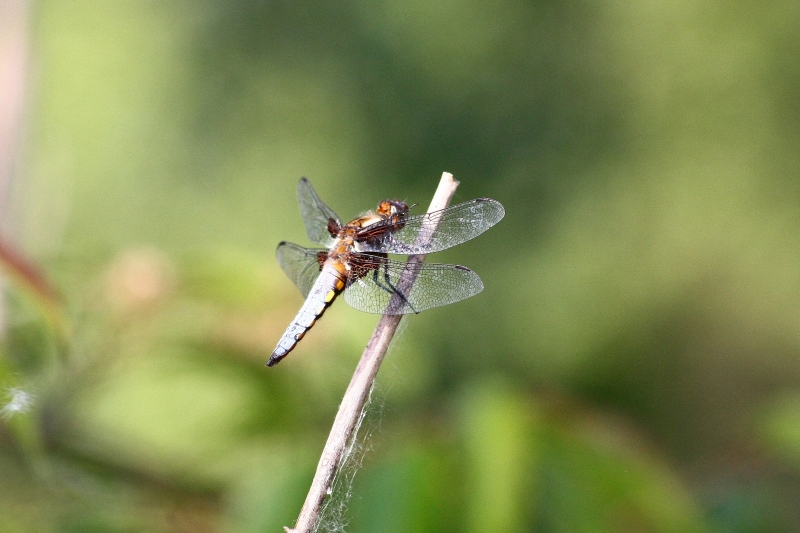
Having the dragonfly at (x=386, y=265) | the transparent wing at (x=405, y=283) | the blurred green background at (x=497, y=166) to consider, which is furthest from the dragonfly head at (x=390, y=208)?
the blurred green background at (x=497, y=166)

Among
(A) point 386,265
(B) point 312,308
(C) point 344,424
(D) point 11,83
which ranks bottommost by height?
(C) point 344,424

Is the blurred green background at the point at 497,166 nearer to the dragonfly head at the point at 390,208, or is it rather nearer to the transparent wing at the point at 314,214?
the transparent wing at the point at 314,214

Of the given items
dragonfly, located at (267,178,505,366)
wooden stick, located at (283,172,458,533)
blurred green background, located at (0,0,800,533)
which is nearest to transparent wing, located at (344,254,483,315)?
dragonfly, located at (267,178,505,366)

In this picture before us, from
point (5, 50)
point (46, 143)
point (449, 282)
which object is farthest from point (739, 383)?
point (46, 143)

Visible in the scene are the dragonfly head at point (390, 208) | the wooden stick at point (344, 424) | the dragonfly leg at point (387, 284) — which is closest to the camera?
the wooden stick at point (344, 424)

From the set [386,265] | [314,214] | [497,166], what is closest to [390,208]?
Answer: [386,265]

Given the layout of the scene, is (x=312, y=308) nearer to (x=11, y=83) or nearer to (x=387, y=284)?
(x=387, y=284)

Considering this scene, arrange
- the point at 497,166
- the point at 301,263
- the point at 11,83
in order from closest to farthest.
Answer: the point at 301,263, the point at 11,83, the point at 497,166
